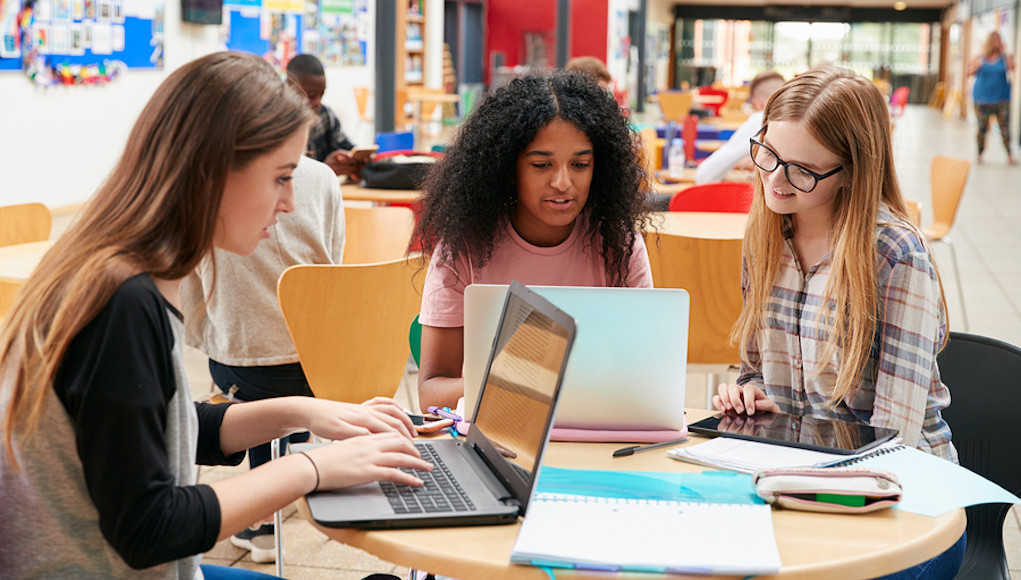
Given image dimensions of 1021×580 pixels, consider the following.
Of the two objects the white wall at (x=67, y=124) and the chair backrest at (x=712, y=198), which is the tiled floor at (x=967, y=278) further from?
the chair backrest at (x=712, y=198)

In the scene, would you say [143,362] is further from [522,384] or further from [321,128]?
[321,128]

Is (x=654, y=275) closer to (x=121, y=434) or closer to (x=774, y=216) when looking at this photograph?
(x=774, y=216)

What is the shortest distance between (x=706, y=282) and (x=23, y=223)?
2.31m

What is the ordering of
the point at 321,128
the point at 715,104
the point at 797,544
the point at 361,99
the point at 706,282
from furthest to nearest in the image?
the point at 715,104 < the point at 361,99 < the point at 321,128 < the point at 706,282 < the point at 797,544

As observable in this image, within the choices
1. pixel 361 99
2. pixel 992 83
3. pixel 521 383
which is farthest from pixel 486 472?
pixel 992 83

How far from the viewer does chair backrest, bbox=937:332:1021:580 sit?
1722 millimetres

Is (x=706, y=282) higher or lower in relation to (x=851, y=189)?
lower

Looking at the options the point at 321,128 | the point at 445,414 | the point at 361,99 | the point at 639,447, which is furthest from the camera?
the point at 361,99

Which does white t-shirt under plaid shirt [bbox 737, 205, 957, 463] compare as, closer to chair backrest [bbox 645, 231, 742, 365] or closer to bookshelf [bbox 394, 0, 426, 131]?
chair backrest [bbox 645, 231, 742, 365]

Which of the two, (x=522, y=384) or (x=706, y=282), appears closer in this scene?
(x=522, y=384)

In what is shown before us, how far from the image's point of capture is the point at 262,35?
8.76 meters

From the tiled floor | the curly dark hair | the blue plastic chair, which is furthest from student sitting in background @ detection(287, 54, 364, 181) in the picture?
the curly dark hair

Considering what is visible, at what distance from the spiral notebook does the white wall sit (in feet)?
16.6

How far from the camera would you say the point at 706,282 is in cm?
309
